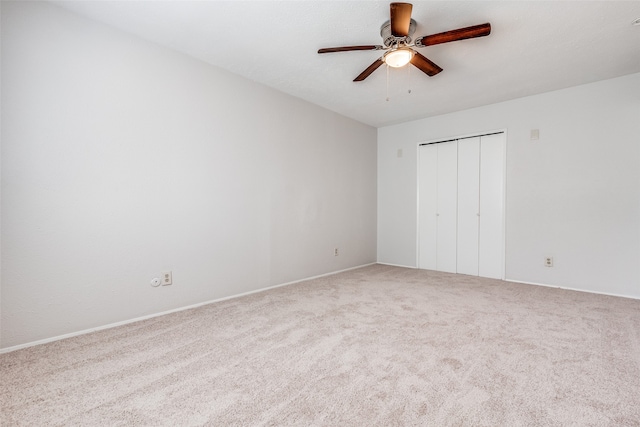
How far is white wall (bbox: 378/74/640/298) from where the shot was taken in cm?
325

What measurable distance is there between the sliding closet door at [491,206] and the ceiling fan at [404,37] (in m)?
2.09

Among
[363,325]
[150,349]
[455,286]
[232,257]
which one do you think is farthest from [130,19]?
[455,286]

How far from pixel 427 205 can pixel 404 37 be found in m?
3.10

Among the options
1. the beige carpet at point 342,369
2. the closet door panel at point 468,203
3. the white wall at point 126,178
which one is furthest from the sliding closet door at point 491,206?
the white wall at point 126,178

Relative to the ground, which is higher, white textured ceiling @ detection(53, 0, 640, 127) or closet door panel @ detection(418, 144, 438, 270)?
white textured ceiling @ detection(53, 0, 640, 127)

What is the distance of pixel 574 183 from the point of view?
3.55m

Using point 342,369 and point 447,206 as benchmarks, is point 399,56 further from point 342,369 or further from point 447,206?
point 447,206

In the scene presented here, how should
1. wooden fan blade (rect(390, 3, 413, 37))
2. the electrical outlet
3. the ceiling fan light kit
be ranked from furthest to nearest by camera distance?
the electrical outlet < the ceiling fan light kit < wooden fan blade (rect(390, 3, 413, 37))

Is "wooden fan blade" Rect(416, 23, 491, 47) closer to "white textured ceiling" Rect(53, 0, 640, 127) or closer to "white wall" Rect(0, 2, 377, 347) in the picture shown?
"white textured ceiling" Rect(53, 0, 640, 127)

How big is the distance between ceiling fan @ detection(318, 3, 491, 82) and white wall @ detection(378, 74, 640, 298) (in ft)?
6.98

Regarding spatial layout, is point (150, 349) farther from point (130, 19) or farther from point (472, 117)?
point (472, 117)

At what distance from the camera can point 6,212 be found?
1.95m

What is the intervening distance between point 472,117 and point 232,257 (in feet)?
12.8

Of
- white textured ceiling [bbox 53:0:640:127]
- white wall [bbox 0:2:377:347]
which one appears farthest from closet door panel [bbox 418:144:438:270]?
white wall [bbox 0:2:377:347]
